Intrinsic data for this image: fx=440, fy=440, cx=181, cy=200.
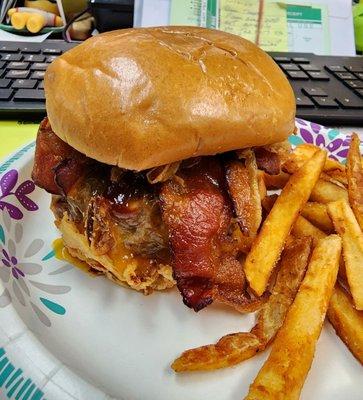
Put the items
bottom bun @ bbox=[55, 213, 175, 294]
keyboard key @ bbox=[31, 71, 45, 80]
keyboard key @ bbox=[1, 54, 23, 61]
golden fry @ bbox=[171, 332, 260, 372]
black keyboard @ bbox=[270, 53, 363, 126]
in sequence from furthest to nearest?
keyboard key @ bbox=[1, 54, 23, 61] → keyboard key @ bbox=[31, 71, 45, 80] → black keyboard @ bbox=[270, 53, 363, 126] → bottom bun @ bbox=[55, 213, 175, 294] → golden fry @ bbox=[171, 332, 260, 372]

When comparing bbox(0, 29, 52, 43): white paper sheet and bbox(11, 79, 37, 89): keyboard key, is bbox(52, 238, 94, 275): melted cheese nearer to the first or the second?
bbox(11, 79, 37, 89): keyboard key

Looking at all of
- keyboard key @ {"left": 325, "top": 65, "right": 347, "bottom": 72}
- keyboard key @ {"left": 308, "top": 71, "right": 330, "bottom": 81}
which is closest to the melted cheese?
keyboard key @ {"left": 308, "top": 71, "right": 330, "bottom": 81}

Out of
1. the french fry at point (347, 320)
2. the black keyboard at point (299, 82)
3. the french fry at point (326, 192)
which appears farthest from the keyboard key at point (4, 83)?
the french fry at point (347, 320)

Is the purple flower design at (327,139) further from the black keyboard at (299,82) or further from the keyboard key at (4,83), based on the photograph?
the keyboard key at (4,83)

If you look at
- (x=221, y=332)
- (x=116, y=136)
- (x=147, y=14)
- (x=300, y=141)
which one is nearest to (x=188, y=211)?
(x=116, y=136)

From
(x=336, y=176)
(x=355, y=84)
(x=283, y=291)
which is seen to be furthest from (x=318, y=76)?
(x=283, y=291)

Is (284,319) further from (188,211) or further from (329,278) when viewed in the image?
(188,211)

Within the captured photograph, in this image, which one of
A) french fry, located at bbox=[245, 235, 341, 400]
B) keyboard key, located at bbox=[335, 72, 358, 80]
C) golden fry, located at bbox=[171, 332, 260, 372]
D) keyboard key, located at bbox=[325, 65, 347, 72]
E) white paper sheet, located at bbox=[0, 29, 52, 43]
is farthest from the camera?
white paper sheet, located at bbox=[0, 29, 52, 43]
